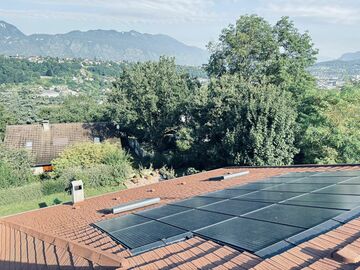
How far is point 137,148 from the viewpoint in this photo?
46.8 m

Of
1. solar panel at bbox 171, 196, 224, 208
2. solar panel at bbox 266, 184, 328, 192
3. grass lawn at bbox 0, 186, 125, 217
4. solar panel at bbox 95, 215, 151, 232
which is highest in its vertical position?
solar panel at bbox 266, 184, 328, 192

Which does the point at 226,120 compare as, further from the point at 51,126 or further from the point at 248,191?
the point at 51,126

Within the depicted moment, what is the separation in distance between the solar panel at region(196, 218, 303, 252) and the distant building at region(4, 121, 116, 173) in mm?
33437

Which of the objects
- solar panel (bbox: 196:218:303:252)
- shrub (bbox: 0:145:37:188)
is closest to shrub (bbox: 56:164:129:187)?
shrub (bbox: 0:145:37:188)

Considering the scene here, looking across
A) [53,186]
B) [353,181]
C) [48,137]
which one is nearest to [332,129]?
[353,181]

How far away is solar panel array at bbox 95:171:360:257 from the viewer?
5512mm

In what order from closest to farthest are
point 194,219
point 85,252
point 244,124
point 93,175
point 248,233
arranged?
point 248,233, point 85,252, point 194,219, point 244,124, point 93,175

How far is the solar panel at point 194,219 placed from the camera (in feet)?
22.5

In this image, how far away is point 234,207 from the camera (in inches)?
313

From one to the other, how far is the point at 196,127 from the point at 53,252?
72.6 ft

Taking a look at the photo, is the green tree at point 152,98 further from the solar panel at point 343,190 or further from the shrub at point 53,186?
the solar panel at point 343,190

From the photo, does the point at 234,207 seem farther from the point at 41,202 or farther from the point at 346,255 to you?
the point at 41,202

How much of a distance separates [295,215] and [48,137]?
36865mm

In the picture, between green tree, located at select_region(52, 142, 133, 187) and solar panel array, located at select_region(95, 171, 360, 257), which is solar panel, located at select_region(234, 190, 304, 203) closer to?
solar panel array, located at select_region(95, 171, 360, 257)
